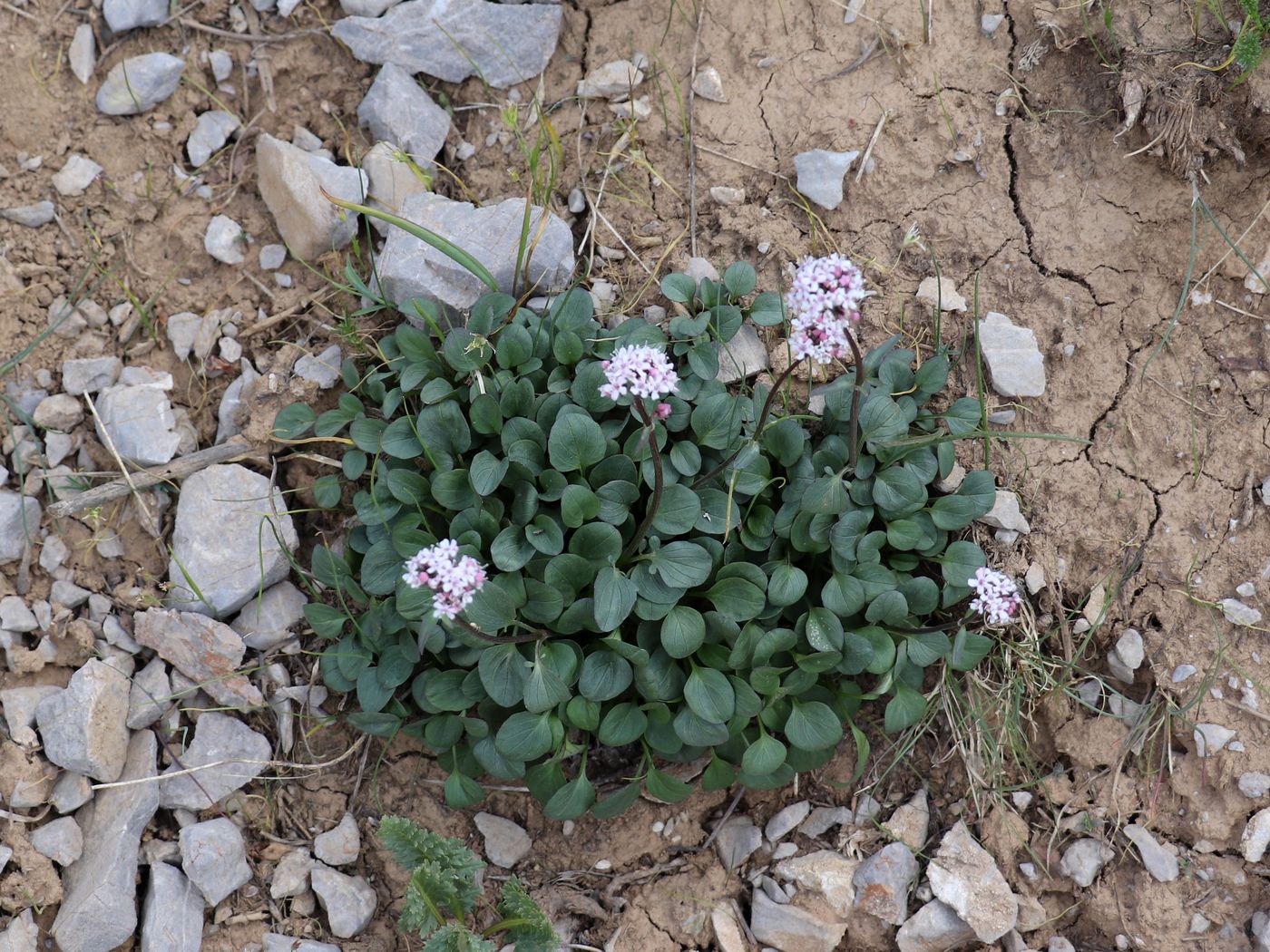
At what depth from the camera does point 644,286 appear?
347 centimetres

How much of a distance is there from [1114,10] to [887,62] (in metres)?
0.77

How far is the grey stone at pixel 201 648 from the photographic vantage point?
327cm

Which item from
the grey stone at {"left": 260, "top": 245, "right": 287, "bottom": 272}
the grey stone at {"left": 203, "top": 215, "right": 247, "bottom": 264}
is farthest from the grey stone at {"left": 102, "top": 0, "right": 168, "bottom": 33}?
the grey stone at {"left": 260, "top": 245, "right": 287, "bottom": 272}

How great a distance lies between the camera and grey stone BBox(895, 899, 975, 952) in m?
2.94

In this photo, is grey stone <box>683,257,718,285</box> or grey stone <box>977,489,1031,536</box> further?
grey stone <box>683,257,718,285</box>

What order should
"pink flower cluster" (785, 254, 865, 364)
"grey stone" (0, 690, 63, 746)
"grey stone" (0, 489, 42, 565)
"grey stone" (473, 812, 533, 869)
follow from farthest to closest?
"grey stone" (0, 489, 42, 565) < "grey stone" (473, 812, 533, 869) < "grey stone" (0, 690, 63, 746) < "pink flower cluster" (785, 254, 865, 364)

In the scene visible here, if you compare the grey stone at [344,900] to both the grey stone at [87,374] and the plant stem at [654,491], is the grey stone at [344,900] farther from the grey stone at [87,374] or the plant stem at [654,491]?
the grey stone at [87,374]

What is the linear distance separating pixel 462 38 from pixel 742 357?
1.72 meters

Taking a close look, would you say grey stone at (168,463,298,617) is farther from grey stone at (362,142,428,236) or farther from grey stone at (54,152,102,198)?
grey stone at (54,152,102,198)

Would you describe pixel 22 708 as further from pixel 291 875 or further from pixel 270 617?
pixel 291 875

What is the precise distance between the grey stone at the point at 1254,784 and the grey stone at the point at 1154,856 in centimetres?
29

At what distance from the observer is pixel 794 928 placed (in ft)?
9.86

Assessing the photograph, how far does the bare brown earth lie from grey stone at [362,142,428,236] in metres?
0.15

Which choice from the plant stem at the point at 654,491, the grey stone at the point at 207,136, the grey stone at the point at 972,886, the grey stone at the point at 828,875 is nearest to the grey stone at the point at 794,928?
the grey stone at the point at 828,875
